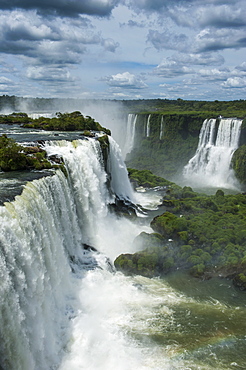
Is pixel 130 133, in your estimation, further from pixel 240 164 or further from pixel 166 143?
pixel 240 164

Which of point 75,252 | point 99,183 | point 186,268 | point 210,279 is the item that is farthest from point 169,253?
point 99,183

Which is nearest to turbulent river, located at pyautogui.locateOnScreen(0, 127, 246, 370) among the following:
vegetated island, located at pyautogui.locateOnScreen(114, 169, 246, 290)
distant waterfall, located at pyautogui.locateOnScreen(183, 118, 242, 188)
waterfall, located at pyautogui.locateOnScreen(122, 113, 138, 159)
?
vegetated island, located at pyautogui.locateOnScreen(114, 169, 246, 290)

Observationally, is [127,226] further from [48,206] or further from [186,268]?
[48,206]

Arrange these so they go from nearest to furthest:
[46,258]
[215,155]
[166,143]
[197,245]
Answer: [46,258] → [197,245] → [215,155] → [166,143]

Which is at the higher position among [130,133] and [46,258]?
[46,258]

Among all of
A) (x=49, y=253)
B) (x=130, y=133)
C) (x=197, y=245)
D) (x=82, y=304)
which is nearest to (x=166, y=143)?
(x=130, y=133)

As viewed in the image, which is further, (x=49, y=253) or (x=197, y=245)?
(x=197, y=245)

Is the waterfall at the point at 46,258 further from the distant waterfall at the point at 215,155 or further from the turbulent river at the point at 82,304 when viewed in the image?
the distant waterfall at the point at 215,155

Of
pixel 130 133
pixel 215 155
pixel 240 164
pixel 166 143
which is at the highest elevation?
pixel 130 133
